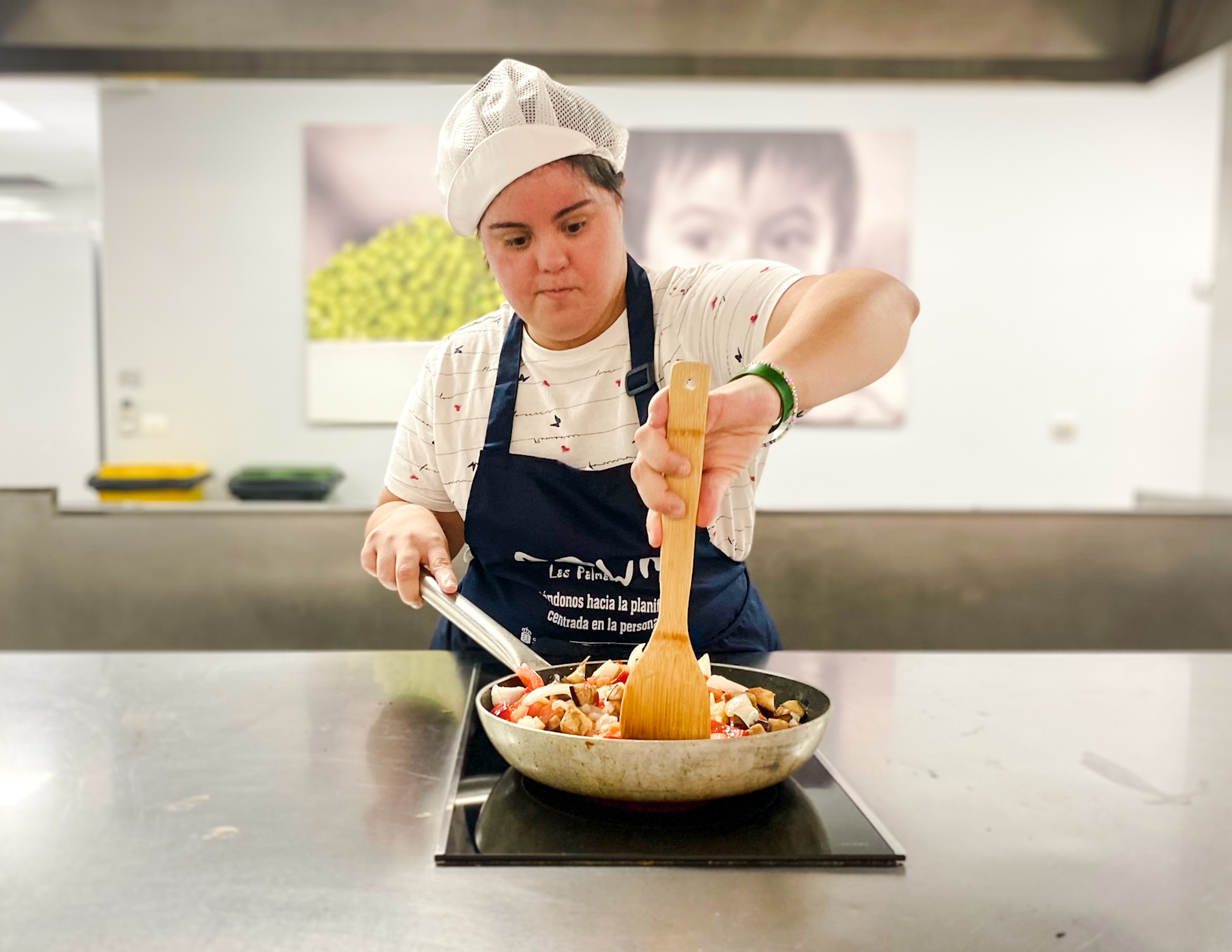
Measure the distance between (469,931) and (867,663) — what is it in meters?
0.89

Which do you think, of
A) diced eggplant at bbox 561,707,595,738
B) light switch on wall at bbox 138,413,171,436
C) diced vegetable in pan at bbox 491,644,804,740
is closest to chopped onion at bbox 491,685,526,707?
diced vegetable in pan at bbox 491,644,804,740

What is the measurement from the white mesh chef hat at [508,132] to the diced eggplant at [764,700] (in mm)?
735

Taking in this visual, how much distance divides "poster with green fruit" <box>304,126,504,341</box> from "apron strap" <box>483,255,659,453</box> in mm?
3159

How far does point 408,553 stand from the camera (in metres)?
1.23

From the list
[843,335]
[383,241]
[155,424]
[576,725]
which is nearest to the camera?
[576,725]

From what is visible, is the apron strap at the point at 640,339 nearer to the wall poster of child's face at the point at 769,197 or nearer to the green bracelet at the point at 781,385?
the green bracelet at the point at 781,385

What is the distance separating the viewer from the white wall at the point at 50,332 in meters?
5.70

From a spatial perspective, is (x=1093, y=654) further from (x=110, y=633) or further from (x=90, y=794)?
(x=110, y=633)

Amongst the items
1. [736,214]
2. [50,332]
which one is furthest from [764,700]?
[50,332]

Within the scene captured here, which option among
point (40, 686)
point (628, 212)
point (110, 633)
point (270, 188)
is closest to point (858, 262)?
point (628, 212)

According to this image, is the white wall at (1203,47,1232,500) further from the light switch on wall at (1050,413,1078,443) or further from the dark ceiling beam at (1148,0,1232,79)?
the dark ceiling beam at (1148,0,1232,79)

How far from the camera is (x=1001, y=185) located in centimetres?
478

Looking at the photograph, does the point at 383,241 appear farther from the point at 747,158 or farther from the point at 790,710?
the point at 790,710

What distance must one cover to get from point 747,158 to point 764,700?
4113mm
